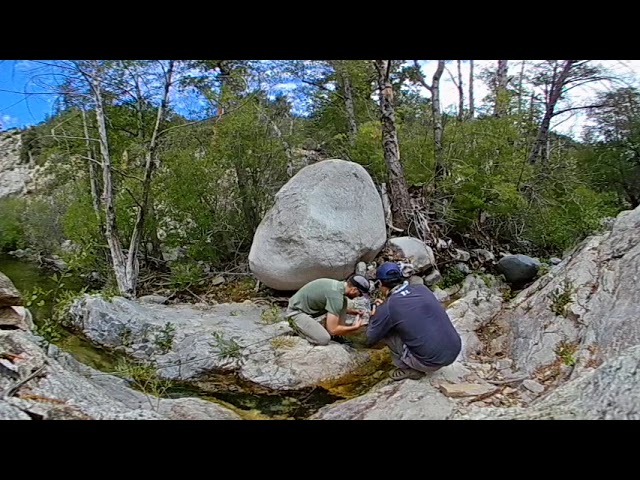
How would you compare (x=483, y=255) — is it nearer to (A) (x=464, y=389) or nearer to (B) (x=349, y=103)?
(B) (x=349, y=103)

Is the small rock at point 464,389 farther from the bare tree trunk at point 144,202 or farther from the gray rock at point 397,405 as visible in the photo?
the bare tree trunk at point 144,202

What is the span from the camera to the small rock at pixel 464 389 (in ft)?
7.90

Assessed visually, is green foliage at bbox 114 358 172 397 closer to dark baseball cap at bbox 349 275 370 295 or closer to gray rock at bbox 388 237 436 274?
dark baseball cap at bbox 349 275 370 295

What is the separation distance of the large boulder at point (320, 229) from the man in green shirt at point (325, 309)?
885 millimetres

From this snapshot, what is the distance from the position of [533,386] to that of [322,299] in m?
1.52

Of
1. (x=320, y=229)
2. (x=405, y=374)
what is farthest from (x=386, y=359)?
(x=320, y=229)

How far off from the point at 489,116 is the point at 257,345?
4057 millimetres

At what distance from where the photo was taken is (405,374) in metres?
2.63

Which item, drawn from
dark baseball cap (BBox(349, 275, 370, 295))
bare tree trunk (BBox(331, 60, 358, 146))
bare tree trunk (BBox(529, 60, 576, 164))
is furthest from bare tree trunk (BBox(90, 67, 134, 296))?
bare tree trunk (BBox(529, 60, 576, 164))
